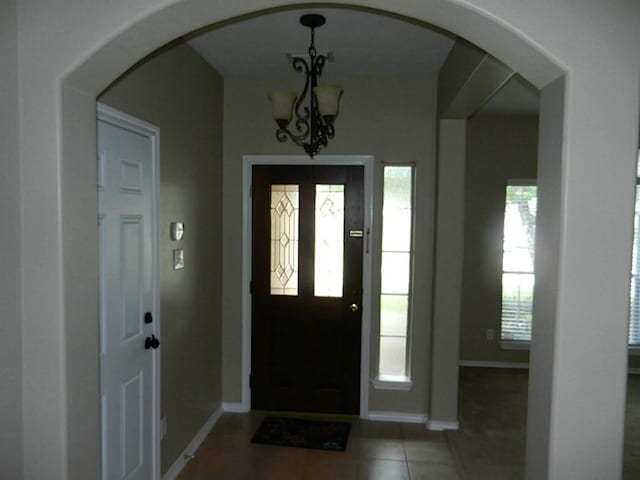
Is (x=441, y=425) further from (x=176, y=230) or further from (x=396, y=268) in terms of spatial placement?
(x=176, y=230)

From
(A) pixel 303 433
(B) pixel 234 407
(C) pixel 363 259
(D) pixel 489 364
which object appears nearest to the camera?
(A) pixel 303 433

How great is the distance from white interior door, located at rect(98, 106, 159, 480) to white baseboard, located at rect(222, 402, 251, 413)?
4.09 ft

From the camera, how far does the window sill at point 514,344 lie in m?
5.18

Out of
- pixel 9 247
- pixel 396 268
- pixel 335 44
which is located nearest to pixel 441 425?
pixel 396 268

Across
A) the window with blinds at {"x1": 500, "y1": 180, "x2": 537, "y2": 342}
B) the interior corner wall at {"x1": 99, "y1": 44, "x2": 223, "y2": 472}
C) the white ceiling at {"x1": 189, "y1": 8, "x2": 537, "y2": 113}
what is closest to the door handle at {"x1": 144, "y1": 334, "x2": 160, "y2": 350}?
the interior corner wall at {"x1": 99, "y1": 44, "x2": 223, "y2": 472}

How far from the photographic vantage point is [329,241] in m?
3.82

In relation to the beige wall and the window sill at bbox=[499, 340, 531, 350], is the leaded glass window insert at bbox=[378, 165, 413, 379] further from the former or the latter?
the window sill at bbox=[499, 340, 531, 350]

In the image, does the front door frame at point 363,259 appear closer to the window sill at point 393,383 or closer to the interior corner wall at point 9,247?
the window sill at point 393,383

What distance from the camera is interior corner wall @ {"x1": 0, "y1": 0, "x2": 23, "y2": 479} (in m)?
1.46

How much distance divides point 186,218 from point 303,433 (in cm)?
187

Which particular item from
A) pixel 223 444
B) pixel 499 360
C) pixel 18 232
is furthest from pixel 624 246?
pixel 499 360

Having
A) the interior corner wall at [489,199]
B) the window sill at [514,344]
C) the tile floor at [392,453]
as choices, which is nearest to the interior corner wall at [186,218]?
the tile floor at [392,453]

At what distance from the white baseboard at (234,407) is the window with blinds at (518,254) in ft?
9.93

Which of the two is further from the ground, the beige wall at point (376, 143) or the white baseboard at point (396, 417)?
the beige wall at point (376, 143)
